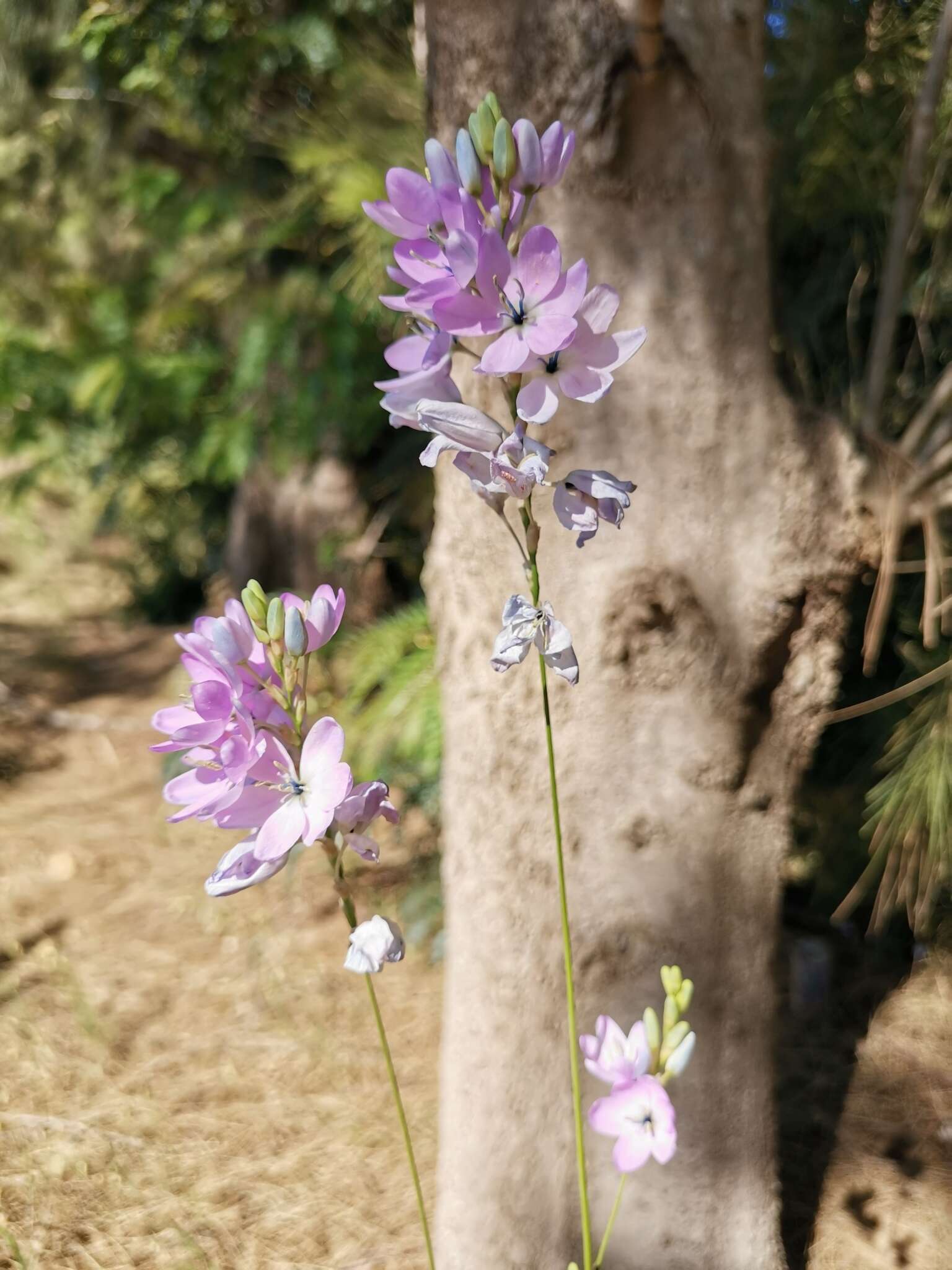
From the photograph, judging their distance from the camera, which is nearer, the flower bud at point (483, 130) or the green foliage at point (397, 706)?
the flower bud at point (483, 130)

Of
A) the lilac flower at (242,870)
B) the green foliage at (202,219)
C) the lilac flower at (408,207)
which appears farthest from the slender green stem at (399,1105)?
the green foliage at (202,219)

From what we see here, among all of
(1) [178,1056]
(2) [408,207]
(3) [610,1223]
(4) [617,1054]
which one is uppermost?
(2) [408,207]

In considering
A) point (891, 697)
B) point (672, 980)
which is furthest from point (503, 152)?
point (891, 697)

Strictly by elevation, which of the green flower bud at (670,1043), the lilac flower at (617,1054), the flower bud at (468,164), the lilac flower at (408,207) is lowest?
the lilac flower at (617,1054)

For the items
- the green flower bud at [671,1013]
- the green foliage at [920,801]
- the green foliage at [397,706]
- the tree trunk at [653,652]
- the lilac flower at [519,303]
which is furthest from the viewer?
the green foliage at [397,706]

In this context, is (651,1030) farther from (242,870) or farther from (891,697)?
(891,697)

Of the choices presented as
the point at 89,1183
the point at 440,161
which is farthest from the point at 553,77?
the point at 89,1183

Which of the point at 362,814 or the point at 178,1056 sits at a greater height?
the point at 362,814

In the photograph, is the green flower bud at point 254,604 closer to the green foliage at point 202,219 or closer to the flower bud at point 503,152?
the flower bud at point 503,152
